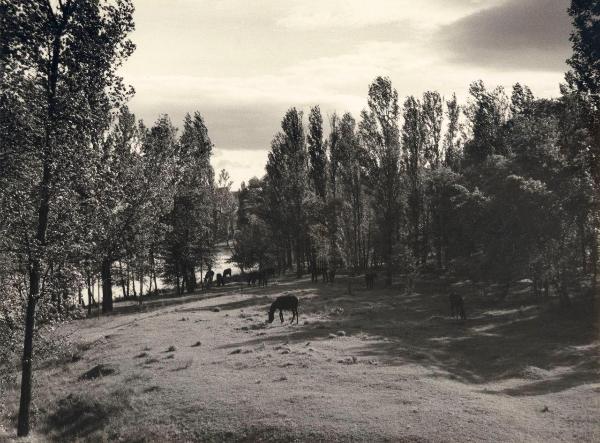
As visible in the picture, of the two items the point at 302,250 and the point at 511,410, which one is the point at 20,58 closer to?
the point at 511,410

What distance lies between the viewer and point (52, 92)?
59.0 feet

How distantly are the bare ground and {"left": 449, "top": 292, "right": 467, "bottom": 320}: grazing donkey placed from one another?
32.6 inches

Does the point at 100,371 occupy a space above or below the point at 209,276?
below

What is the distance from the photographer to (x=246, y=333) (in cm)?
2867

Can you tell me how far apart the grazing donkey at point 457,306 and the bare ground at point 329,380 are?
828 millimetres

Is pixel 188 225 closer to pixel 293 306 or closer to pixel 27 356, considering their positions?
pixel 293 306

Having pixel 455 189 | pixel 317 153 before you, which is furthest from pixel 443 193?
pixel 317 153

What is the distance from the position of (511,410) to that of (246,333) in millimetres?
15835

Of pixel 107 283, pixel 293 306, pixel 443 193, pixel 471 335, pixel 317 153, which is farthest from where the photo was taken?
pixel 317 153

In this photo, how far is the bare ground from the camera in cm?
1573

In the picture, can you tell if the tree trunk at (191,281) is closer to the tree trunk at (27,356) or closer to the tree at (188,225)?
the tree at (188,225)

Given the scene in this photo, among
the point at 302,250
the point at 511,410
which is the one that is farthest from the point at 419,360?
the point at 302,250

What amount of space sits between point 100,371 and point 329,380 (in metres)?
11.9

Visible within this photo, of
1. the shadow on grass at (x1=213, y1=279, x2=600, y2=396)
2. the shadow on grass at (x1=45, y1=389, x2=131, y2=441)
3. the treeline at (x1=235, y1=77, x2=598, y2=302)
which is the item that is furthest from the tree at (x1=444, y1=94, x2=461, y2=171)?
the shadow on grass at (x1=45, y1=389, x2=131, y2=441)
